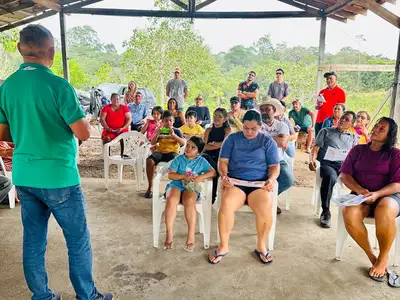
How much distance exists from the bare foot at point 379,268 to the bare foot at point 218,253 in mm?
988

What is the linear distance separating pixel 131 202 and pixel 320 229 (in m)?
1.92

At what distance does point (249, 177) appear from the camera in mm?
2607

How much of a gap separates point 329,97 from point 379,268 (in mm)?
3119

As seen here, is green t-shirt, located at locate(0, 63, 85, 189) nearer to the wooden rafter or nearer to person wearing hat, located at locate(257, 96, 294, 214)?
person wearing hat, located at locate(257, 96, 294, 214)

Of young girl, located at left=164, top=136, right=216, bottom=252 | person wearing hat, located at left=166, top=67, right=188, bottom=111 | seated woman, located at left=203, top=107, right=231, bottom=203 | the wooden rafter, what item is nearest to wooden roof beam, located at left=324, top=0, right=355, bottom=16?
person wearing hat, located at left=166, top=67, right=188, bottom=111

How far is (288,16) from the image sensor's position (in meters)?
6.25

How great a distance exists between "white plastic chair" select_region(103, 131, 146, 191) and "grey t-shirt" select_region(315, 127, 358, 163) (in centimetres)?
207

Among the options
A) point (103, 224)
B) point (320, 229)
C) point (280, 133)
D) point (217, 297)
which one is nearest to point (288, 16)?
point (280, 133)

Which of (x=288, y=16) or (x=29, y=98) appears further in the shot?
(x=288, y=16)

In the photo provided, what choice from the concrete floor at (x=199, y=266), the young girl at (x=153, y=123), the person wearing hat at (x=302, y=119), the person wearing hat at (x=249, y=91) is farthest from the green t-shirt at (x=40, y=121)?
the person wearing hat at (x=302, y=119)

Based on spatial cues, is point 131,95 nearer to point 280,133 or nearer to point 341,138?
point 280,133

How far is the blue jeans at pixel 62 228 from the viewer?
1562 mm

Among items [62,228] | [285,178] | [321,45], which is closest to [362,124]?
[285,178]

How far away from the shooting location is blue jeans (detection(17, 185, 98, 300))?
1.56 metres
